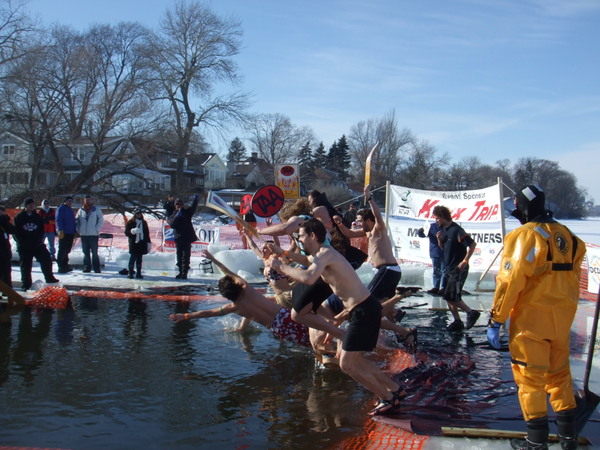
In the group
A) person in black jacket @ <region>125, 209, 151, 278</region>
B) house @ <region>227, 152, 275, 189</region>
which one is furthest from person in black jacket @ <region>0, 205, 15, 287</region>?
house @ <region>227, 152, 275, 189</region>

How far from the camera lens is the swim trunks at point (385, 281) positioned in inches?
268

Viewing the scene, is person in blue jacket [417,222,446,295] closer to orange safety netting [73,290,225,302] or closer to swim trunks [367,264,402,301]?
swim trunks [367,264,402,301]

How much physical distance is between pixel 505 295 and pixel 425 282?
8448 mm

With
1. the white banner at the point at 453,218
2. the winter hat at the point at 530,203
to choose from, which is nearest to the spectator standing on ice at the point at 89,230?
the white banner at the point at 453,218

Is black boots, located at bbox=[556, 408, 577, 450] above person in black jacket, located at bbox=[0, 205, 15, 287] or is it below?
below

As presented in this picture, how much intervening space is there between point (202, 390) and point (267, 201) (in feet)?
12.7

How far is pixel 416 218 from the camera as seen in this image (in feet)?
46.5

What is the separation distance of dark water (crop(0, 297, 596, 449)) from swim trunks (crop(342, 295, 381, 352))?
0.57 metres

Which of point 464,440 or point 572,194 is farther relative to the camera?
point 572,194

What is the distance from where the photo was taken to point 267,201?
28.2 feet

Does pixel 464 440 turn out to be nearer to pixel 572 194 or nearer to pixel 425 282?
pixel 425 282

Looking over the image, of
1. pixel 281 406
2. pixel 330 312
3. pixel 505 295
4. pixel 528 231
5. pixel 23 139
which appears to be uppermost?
pixel 23 139

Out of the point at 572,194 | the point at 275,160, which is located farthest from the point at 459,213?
the point at 572,194

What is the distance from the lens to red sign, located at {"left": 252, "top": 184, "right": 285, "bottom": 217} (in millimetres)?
8477
